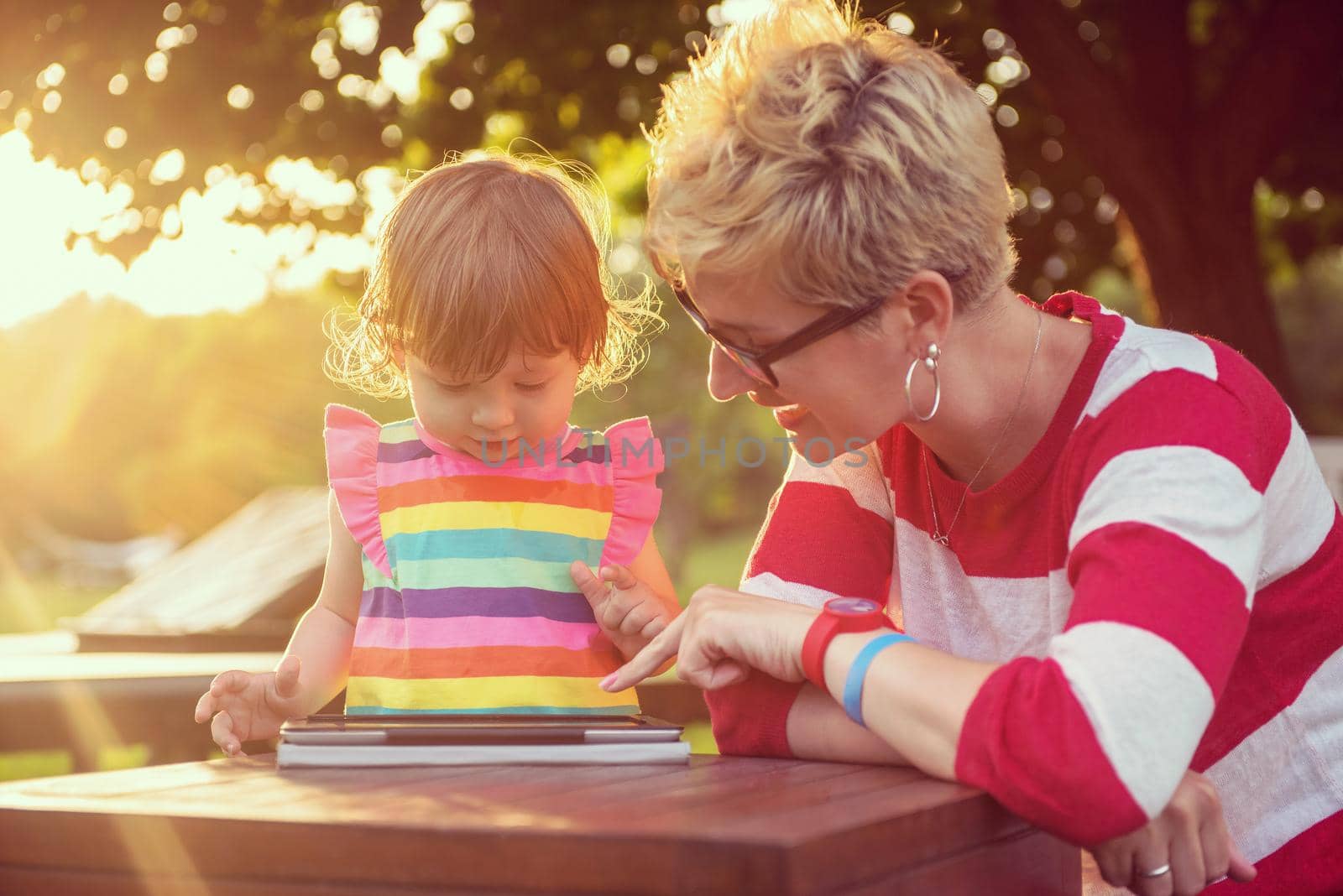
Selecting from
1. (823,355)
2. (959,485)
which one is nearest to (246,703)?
(823,355)

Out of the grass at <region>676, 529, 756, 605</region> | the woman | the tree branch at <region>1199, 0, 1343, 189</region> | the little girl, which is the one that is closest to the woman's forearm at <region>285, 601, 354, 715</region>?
the little girl

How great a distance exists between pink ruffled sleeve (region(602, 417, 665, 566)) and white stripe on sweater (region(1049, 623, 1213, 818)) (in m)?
1.07

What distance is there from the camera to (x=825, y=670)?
156cm

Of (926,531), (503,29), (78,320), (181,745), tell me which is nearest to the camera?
(926,531)

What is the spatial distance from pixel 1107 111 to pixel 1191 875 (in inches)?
179

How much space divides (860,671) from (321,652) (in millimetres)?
1103

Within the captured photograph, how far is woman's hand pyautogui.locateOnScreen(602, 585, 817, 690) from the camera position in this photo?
63.8 inches

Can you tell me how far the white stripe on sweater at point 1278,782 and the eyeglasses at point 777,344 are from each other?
0.77 meters

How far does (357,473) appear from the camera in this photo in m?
2.33

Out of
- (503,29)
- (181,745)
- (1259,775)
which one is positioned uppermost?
(503,29)

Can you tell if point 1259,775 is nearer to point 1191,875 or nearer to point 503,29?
point 1191,875

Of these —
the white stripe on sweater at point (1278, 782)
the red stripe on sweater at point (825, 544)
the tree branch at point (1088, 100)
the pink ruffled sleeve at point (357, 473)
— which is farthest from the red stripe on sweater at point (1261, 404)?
the tree branch at point (1088, 100)

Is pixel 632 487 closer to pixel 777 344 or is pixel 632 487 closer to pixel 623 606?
pixel 623 606

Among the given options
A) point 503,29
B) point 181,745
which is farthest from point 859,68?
point 503,29
